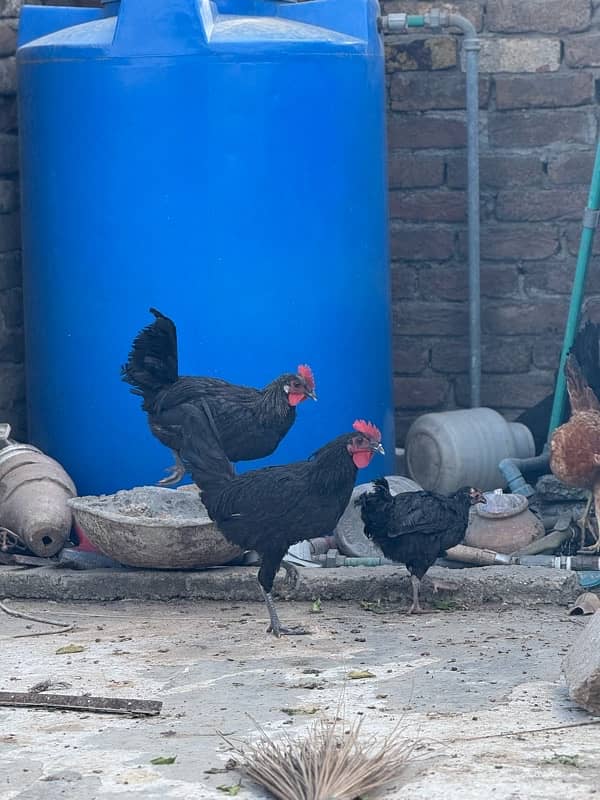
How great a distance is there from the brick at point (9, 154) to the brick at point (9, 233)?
0.19 metres

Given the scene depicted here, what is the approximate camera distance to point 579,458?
5016 mm

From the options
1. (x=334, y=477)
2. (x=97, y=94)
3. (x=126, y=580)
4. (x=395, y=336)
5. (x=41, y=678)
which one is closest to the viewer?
(x=41, y=678)

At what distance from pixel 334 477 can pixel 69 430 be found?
1496 mm

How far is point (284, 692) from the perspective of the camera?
144 inches

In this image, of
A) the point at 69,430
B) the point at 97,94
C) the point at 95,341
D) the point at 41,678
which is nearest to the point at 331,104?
the point at 97,94

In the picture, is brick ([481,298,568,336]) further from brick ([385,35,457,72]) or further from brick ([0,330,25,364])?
brick ([0,330,25,364])

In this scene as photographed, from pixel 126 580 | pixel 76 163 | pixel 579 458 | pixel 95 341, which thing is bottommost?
pixel 126 580

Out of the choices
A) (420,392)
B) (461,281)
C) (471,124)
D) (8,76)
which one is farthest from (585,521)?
(8,76)

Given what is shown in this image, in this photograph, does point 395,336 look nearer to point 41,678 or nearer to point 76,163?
point 76,163

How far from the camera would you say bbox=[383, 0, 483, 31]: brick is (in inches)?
237

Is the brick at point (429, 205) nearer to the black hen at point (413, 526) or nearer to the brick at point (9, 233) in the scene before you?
the brick at point (9, 233)

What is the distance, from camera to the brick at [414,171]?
6129 mm

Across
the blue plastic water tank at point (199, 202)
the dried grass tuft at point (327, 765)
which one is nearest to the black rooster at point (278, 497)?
the blue plastic water tank at point (199, 202)

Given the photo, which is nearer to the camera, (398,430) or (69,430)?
(69,430)
